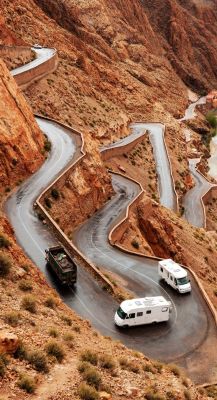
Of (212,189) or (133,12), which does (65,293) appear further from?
(133,12)

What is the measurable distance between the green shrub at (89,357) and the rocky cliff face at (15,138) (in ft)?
49.6

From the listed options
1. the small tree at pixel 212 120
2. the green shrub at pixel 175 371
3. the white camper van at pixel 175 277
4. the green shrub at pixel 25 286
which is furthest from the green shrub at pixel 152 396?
the small tree at pixel 212 120

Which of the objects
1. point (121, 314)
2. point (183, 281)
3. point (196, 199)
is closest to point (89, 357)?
point (121, 314)

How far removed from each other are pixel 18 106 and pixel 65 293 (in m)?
15.4

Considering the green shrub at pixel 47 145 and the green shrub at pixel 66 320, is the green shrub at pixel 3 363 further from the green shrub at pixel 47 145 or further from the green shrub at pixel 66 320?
the green shrub at pixel 47 145

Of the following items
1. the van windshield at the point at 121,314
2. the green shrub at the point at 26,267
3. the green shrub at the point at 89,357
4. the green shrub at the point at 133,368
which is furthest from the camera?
the van windshield at the point at 121,314

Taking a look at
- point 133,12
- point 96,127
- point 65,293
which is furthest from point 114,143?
point 133,12

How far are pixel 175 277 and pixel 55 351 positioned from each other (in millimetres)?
10000

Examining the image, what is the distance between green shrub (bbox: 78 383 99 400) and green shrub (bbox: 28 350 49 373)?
3.24 ft

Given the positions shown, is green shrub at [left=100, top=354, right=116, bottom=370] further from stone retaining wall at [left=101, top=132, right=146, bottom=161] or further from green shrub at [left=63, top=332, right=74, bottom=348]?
stone retaining wall at [left=101, top=132, right=146, bottom=161]

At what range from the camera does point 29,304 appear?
49.0 ft

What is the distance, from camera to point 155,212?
3462 cm

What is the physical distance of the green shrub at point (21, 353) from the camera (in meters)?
12.2

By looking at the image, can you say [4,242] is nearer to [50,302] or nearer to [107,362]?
[50,302]
